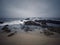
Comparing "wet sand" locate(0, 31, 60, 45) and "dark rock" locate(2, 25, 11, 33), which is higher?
"dark rock" locate(2, 25, 11, 33)

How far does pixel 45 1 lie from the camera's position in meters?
1.63

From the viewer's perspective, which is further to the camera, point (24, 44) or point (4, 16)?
point (4, 16)

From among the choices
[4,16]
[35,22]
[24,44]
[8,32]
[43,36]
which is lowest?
[24,44]

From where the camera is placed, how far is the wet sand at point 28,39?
4.96 ft

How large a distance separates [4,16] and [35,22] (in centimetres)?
60

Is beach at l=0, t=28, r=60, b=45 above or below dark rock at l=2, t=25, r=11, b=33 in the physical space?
below

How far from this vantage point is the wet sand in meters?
1.51

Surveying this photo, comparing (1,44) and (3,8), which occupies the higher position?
(3,8)

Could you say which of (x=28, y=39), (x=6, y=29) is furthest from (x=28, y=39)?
(x=6, y=29)

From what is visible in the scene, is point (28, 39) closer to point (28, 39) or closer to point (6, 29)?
point (28, 39)

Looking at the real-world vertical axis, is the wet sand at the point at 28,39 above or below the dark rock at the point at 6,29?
below

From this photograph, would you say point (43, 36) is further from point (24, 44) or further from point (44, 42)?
point (24, 44)

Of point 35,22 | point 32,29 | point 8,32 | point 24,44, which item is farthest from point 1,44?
point 35,22

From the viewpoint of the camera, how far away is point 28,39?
60.5 inches
